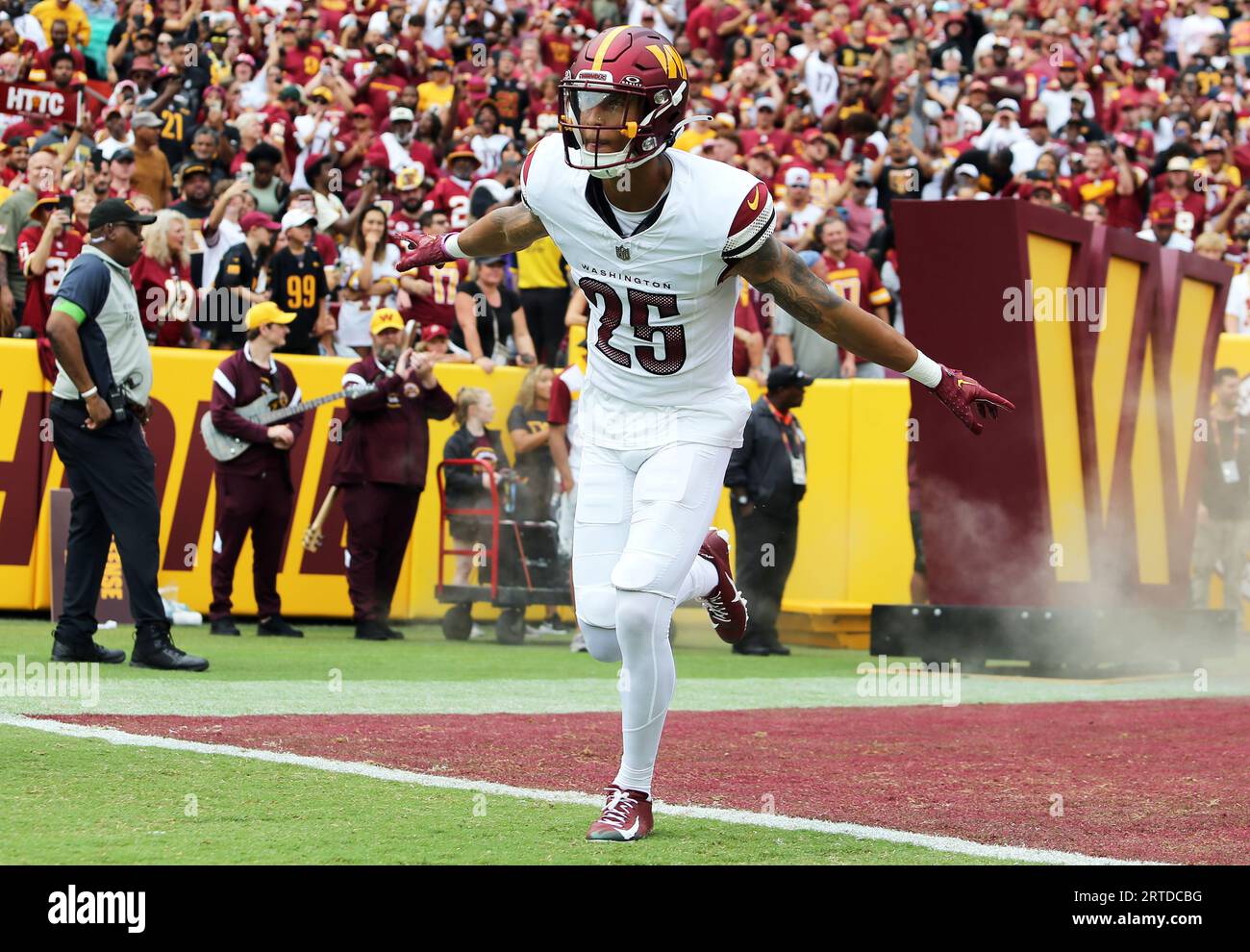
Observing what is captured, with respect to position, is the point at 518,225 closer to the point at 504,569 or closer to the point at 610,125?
the point at 610,125

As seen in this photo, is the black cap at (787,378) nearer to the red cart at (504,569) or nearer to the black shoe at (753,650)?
the black shoe at (753,650)

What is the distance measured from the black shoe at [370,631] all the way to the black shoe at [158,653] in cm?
331

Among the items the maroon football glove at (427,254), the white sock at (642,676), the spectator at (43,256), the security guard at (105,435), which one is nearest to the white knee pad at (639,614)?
the white sock at (642,676)

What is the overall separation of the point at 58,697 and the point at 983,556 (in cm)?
594

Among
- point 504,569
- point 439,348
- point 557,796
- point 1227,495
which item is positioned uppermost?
point 557,796

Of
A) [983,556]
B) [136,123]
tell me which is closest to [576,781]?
[983,556]

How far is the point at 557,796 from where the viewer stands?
19.7 ft

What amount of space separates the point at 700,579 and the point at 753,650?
7107 millimetres

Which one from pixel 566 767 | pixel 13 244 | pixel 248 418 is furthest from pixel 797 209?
pixel 566 767

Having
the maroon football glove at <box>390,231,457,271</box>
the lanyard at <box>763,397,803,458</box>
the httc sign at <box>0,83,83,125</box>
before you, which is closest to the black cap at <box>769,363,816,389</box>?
the lanyard at <box>763,397,803,458</box>

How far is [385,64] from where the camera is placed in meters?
19.1

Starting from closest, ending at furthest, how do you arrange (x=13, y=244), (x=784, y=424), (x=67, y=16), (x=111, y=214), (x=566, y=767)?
(x=566, y=767) → (x=111, y=214) → (x=784, y=424) → (x=13, y=244) → (x=67, y=16)
